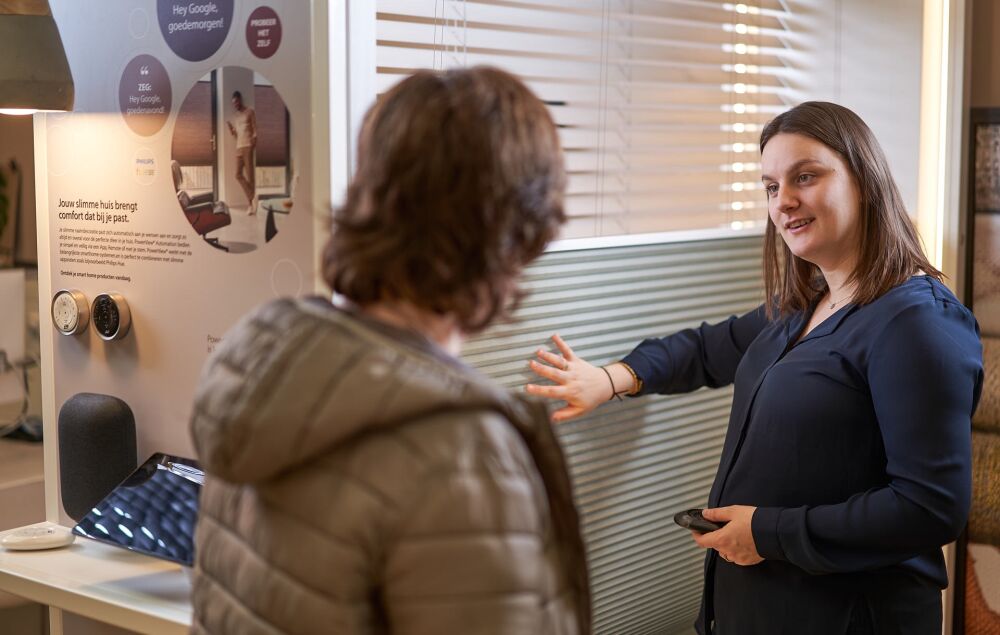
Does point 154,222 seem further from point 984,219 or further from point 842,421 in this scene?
point 984,219

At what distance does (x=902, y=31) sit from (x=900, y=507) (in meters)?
1.67

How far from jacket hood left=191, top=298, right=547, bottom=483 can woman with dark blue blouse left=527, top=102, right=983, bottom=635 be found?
1012 millimetres

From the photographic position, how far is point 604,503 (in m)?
2.39

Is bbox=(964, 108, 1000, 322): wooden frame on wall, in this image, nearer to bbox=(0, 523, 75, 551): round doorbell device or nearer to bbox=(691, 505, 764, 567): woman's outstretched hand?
bbox=(691, 505, 764, 567): woman's outstretched hand

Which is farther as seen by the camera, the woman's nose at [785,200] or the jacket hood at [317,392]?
the woman's nose at [785,200]

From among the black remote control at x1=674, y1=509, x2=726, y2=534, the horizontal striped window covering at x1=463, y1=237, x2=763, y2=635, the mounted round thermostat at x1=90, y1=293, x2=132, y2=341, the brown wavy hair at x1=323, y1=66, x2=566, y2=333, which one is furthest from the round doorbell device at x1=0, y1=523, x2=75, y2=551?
the brown wavy hair at x1=323, y1=66, x2=566, y2=333

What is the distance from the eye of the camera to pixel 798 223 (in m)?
1.99

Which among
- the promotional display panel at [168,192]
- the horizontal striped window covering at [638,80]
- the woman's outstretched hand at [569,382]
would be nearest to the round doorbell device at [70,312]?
the promotional display panel at [168,192]

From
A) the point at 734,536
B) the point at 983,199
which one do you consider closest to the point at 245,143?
the point at 734,536

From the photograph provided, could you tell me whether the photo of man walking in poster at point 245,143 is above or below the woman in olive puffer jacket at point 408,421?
above

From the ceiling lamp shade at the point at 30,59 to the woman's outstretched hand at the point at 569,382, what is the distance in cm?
105

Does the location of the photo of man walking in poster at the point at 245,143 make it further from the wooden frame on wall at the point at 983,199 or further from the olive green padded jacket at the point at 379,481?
the wooden frame on wall at the point at 983,199

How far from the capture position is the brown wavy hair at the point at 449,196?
967 millimetres

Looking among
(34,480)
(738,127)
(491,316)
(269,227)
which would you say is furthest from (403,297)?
(34,480)
